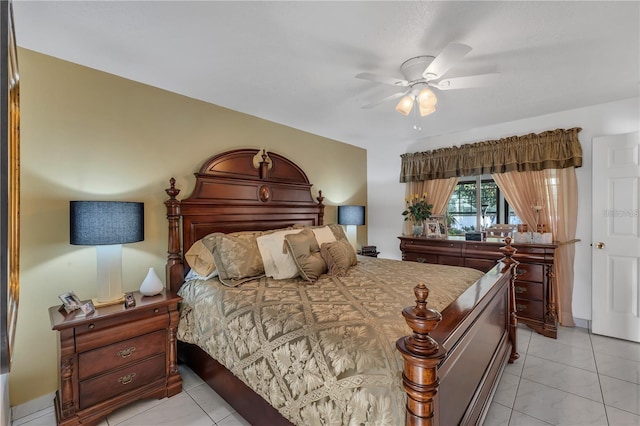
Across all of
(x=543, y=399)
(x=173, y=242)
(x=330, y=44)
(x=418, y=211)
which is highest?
(x=330, y=44)

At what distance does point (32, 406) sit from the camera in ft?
6.31

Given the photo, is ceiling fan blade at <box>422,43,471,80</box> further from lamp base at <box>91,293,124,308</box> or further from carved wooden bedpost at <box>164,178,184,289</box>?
lamp base at <box>91,293,124,308</box>

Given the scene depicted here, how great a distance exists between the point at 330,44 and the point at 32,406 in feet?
10.4

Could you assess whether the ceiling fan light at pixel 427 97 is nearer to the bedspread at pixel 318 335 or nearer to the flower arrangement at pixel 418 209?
the bedspread at pixel 318 335

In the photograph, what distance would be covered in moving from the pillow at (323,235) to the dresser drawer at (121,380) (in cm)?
156

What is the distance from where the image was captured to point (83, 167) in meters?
2.13

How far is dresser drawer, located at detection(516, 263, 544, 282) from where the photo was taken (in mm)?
3102

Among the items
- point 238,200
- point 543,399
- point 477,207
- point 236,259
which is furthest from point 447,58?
point 477,207

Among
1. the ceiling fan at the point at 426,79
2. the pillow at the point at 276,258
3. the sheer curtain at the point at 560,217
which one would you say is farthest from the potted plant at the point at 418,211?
the pillow at the point at 276,258

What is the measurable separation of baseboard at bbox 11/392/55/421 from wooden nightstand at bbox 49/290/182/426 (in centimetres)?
21

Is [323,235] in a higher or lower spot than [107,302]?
higher

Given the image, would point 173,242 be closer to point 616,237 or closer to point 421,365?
point 421,365

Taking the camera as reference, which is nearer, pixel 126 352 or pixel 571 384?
pixel 126 352

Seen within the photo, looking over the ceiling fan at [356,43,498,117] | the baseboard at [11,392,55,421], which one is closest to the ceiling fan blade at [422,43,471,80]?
the ceiling fan at [356,43,498,117]
